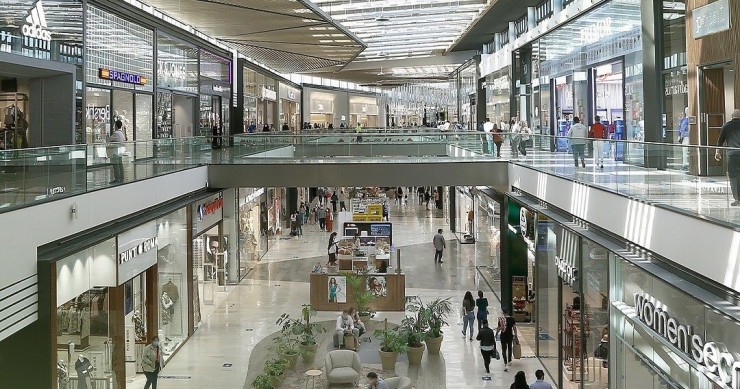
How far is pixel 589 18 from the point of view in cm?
2155

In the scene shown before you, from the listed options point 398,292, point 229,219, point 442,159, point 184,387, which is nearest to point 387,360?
point 184,387

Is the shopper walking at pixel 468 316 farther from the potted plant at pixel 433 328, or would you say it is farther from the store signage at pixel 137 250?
the store signage at pixel 137 250

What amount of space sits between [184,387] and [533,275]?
7.60m

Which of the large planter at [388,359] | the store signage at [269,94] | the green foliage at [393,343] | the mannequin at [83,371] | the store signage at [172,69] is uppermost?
the store signage at [269,94]

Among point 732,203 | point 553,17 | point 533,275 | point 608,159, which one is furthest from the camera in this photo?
point 553,17

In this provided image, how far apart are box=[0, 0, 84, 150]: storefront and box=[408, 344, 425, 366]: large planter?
9.12 meters

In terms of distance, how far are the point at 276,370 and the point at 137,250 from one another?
3.17 meters

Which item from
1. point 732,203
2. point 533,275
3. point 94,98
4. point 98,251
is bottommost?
point 533,275

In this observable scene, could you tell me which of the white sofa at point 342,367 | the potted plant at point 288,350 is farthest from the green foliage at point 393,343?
the potted plant at point 288,350

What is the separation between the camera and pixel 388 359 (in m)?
13.8

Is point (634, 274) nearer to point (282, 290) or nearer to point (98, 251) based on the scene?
point (98, 251)

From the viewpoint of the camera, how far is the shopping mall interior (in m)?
8.29

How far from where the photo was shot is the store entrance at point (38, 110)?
1678 cm

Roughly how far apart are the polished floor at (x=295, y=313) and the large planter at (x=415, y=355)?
0.16 metres
